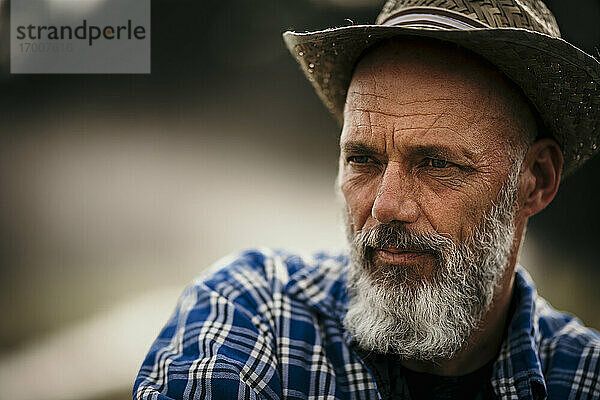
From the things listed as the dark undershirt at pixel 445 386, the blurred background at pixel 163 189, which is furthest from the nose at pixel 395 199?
the blurred background at pixel 163 189

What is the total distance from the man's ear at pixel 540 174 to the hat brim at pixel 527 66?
43 mm

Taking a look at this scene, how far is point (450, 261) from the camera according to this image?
1616mm

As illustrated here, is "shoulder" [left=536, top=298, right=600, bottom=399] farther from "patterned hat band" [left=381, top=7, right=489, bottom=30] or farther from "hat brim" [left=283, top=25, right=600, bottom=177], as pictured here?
"patterned hat band" [left=381, top=7, right=489, bottom=30]

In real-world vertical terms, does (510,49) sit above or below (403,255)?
above

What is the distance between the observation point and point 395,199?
1.55 metres

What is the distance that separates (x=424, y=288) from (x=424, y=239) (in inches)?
5.6

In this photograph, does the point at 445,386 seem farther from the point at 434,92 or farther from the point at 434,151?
the point at 434,92

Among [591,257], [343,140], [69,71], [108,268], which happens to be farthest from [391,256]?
[591,257]

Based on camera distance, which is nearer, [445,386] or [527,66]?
[527,66]

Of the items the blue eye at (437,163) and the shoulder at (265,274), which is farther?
the shoulder at (265,274)

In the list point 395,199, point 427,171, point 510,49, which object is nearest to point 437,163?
point 427,171

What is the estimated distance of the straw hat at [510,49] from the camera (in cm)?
151

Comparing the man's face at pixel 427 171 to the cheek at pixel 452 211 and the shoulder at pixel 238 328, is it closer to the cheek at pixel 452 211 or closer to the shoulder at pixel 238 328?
the cheek at pixel 452 211

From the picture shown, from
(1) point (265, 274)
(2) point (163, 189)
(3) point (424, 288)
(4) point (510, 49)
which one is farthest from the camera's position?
(2) point (163, 189)
